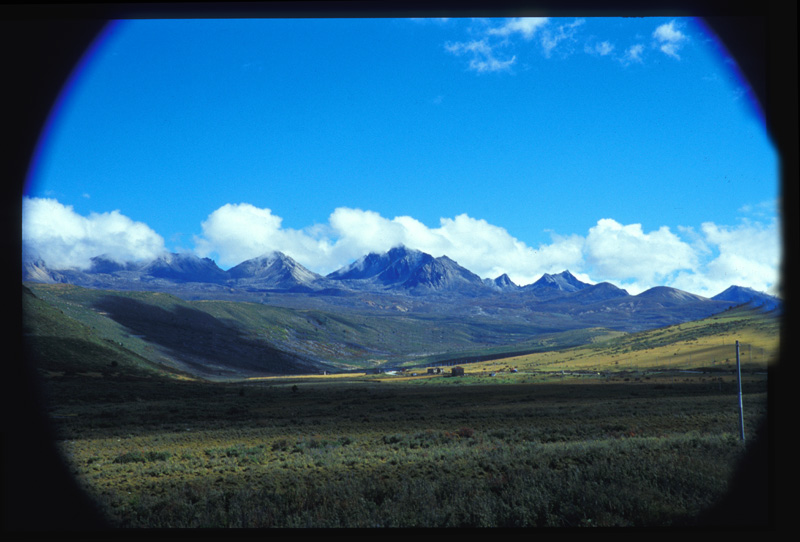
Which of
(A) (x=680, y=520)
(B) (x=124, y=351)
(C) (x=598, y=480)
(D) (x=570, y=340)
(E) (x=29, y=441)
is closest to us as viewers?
(A) (x=680, y=520)

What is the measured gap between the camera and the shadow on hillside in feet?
339

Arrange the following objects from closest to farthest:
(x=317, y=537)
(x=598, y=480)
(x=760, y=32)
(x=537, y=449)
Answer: (x=317, y=537) → (x=760, y=32) → (x=598, y=480) → (x=537, y=449)

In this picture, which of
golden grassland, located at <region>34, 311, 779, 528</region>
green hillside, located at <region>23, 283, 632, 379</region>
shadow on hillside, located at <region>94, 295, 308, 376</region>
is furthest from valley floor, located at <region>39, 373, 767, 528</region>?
shadow on hillside, located at <region>94, 295, 308, 376</region>

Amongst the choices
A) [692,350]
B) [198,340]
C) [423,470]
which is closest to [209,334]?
[198,340]

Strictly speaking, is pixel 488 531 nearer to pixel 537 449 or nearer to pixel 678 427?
pixel 537 449

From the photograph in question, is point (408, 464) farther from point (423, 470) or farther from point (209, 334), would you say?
point (209, 334)

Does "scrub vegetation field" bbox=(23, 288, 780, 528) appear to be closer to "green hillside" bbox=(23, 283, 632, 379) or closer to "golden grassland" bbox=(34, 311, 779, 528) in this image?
"golden grassland" bbox=(34, 311, 779, 528)

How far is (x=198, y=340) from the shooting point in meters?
116

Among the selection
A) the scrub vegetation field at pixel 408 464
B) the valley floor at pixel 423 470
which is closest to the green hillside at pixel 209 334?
the scrub vegetation field at pixel 408 464

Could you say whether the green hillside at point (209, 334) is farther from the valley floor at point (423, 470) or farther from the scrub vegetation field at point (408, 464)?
the valley floor at point (423, 470)

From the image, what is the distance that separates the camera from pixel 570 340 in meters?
172

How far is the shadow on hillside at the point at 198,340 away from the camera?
10344cm

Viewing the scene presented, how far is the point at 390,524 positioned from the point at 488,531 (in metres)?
1.68

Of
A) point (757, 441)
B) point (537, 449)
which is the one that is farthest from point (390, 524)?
point (757, 441)
